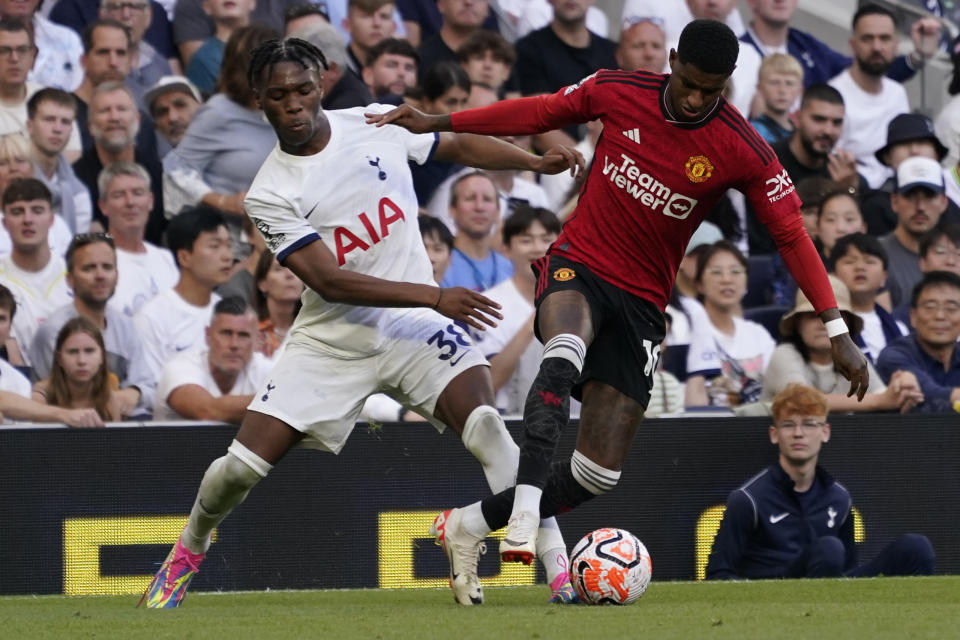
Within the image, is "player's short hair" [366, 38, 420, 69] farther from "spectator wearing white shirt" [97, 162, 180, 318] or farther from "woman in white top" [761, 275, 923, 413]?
"woman in white top" [761, 275, 923, 413]

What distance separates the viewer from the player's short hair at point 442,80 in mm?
10984

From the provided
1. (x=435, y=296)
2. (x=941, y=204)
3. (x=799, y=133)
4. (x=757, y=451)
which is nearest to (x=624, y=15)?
(x=799, y=133)

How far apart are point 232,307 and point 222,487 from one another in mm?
2342

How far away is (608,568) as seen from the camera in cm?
654

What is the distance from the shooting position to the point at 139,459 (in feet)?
28.9

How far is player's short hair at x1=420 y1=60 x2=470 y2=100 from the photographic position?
10984 millimetres

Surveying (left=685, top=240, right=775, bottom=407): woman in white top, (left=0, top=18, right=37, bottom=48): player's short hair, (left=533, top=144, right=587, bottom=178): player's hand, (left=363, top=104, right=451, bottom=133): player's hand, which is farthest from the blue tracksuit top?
(left=0, top=18, right=37, bottom=48): player's short hair

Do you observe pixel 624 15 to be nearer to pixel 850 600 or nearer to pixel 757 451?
pixel 757 451

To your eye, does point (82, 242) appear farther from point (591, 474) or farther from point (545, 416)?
point (545, 416)

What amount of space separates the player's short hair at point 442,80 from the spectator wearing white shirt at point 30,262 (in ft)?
8.66

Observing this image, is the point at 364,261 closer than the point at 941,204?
Yes

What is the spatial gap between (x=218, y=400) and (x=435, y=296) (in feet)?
9.10

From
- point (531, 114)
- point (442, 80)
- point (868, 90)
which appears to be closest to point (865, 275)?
point (868, 90)

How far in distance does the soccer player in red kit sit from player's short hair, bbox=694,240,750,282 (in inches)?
152
